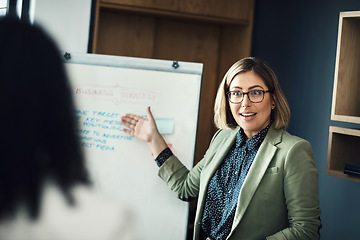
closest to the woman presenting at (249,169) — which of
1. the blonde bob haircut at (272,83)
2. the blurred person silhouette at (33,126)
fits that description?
the blonde bob haircut at (272,83)

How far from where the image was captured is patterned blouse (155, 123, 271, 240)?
62.6 inches

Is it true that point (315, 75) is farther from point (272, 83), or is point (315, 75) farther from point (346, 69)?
point (272, 83)

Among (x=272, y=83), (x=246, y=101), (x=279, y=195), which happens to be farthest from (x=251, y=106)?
(x=279, y=195)

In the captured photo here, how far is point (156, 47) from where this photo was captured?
3.02 meters

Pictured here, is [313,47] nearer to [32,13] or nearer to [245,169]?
[245,169]

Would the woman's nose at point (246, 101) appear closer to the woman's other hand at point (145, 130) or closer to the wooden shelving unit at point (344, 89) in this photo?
the woman's other hand at point (145, 130)

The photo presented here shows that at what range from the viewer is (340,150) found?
1.95m

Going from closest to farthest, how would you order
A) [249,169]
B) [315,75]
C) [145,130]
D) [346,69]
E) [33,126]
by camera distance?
[33,126], [249,169], [145,130], [346,69], [315,75]

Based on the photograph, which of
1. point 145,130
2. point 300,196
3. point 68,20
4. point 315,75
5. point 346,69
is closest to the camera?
point 300,196

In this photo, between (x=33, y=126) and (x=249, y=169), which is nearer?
(x=33, y=126)

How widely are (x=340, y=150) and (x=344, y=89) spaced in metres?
0.30

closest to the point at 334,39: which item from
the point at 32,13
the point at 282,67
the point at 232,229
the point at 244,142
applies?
the point at 282,67

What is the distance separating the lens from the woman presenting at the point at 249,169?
→ 1498 millimetres

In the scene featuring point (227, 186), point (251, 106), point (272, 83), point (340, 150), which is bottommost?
point (227, 186)
